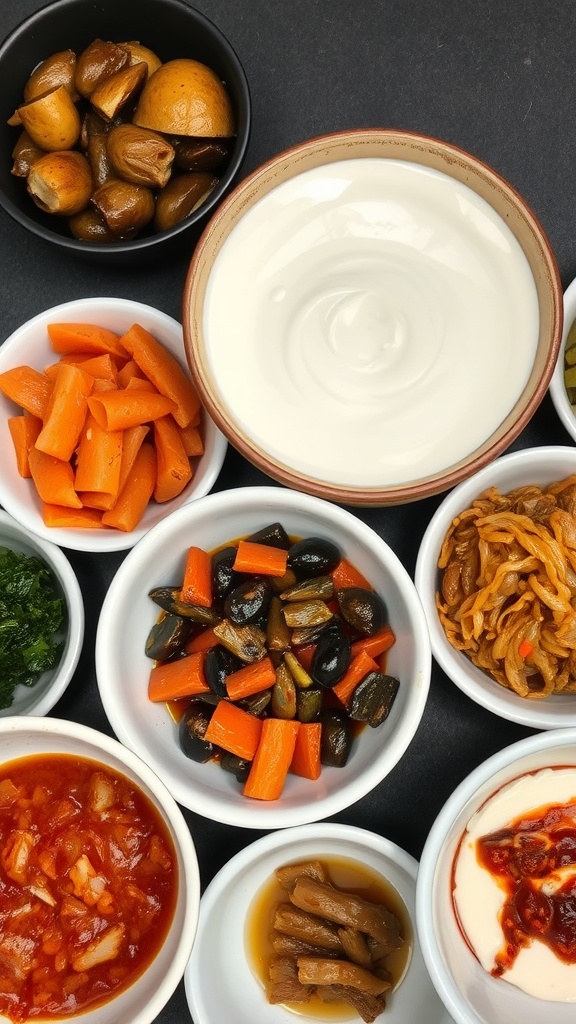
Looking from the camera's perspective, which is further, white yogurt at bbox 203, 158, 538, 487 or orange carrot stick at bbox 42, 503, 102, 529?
orange carrot stick at bbox 42, 503, 102, 529

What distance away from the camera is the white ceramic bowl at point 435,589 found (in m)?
1.82

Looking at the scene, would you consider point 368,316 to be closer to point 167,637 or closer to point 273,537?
point 273,537

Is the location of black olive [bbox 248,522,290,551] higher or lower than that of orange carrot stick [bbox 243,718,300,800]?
higher

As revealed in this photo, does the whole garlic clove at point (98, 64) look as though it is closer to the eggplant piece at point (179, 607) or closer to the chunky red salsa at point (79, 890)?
the eggplant piece at point (179, 607)

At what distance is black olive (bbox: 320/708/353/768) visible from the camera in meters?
1.78

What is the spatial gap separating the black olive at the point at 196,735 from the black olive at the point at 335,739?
0.79 feet

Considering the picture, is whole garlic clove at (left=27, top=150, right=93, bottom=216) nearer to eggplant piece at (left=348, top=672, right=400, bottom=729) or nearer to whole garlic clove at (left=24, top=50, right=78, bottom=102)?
whole garlic clove at (left=24, top=50, right=78, bottom=102)

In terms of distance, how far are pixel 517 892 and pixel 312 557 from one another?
841 millimetres

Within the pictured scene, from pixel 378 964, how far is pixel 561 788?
2.03 ft

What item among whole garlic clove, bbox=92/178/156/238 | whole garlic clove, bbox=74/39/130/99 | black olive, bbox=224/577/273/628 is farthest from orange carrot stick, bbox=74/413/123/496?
whole garlic clove, bbox=74/39/130/99

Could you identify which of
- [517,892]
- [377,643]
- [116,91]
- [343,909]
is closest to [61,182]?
[116,91]

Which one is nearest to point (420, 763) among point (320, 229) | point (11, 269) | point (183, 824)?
point (183, 824)

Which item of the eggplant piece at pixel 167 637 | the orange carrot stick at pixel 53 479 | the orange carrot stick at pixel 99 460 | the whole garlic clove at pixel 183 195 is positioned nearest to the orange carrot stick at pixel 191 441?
the orange carrot stick at pixel 99 460

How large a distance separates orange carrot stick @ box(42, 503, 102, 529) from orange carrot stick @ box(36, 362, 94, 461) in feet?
0.39
